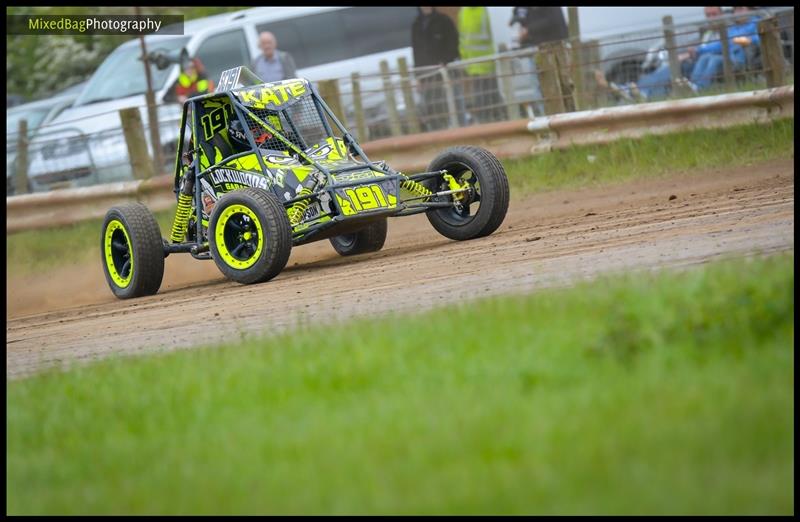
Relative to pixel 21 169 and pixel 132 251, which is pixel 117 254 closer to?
pixel 132 251

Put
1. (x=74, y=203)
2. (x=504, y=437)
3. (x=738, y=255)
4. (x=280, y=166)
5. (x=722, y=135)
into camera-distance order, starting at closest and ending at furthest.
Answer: (x=504, y=437)
(x=738, y=255)
(x=280, y=166)
(x=722, y=135)
(x=74, y=203)

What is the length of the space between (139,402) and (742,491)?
2957mm

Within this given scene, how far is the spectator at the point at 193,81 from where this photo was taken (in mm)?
18062

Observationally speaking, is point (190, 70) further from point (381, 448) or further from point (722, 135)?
point (381, 448)

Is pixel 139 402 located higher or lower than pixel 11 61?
lower

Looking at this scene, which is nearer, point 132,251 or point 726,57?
point 132,251

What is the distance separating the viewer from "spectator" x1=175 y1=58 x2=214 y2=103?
18062 millimetres

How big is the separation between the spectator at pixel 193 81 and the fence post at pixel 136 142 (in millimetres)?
967

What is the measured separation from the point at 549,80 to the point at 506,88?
891mm

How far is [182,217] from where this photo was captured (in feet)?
38.3

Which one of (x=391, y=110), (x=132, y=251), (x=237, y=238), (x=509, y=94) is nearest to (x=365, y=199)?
(x=237, y=238)

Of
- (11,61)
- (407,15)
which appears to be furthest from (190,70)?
(11,61)

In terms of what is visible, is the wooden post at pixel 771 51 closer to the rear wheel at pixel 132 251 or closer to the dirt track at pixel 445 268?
the dirt track at pixel 445 268

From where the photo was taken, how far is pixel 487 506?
3898 mm
